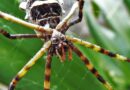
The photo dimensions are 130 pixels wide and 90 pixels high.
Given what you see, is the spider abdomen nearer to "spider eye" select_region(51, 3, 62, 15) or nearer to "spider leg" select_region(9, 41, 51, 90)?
"spider eye" select_region(51, 3, 62, 15)

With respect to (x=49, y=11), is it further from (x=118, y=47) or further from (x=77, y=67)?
(x=118, y=47)

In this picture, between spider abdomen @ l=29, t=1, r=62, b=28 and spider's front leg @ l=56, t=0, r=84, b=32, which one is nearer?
spider abdomen @ l=29, t=1, r=62, b=28

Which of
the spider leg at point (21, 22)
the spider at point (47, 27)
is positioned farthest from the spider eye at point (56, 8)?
the spider leg at point (21, 22)

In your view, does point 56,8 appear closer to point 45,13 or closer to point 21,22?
point 45,13

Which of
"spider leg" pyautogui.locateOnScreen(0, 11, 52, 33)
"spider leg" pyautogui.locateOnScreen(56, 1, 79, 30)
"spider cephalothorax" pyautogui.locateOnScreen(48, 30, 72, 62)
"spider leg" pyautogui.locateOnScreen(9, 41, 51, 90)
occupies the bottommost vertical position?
Answer: "spider leg" pyautogui.locateOnScreen(9, 41, 51, 90)

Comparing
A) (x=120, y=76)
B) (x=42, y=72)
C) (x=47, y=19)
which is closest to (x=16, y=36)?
(x=47, y=19)

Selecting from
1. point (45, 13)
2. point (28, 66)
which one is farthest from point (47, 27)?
point (28, 66)

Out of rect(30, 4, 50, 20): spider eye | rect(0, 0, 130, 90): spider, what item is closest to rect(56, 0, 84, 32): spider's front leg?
rect(0, 0, 130, 90): spider

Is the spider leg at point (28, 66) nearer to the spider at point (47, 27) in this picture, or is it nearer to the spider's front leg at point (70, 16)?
the spider at point (47, 27)
